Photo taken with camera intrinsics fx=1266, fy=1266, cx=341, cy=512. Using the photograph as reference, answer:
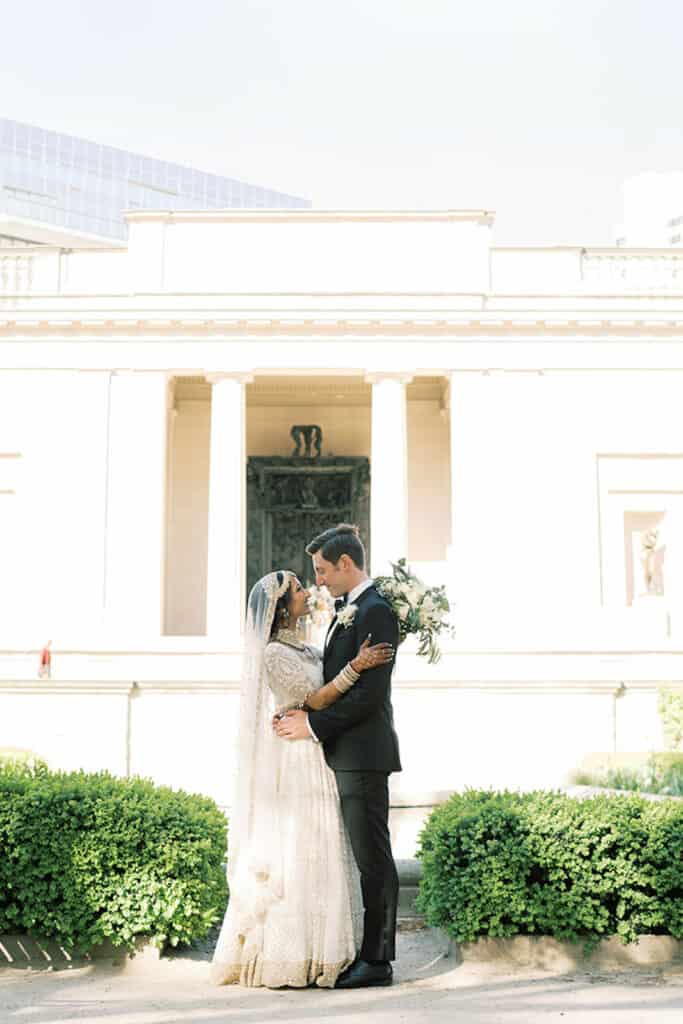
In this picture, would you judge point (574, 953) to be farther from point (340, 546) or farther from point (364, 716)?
point (340, 546)

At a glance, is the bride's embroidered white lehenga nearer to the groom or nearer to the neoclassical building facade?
the groom

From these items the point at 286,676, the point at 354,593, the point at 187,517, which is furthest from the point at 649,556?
the point at 286,676

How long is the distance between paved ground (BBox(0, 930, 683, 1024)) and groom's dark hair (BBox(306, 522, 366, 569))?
2.23 metres

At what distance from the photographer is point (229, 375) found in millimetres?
28500

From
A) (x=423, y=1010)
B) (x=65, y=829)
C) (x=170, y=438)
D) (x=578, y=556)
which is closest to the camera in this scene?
(x=423, y=1010)

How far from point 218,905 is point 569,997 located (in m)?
2.27

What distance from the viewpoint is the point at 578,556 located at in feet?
92.0

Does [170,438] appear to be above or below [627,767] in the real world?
above

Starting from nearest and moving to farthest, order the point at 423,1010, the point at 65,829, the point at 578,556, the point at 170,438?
the point at 423,1010, the point at 65,829, the point at 578,556, the point at 170,438

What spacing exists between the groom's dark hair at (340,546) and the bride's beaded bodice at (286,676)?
56 centimetres

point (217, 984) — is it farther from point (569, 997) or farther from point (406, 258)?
point (406, 258)

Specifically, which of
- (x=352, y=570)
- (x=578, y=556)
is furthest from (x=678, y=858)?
(x=578, y=556)

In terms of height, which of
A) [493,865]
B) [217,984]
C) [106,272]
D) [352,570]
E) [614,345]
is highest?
[106,272]

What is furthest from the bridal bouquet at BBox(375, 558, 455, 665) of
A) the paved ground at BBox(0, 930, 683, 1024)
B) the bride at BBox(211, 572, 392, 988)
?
the paved ground at BBox(0, 930, 683, 1024)
